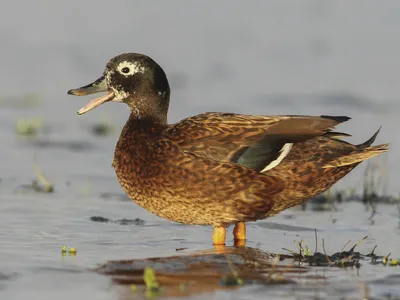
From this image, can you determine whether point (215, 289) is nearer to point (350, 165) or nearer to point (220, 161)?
point (220, 161)

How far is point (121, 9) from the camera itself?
17.9 meters

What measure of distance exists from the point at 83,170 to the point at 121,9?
7210mm

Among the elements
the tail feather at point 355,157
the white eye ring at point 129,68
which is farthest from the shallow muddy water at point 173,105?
the white eye ring at point 129,68

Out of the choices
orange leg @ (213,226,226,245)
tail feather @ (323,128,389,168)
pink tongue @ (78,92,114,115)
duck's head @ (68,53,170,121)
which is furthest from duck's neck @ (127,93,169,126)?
tail feather @ (323,128,389,168)

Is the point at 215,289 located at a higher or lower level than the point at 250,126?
lower

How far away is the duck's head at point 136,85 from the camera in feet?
29.5

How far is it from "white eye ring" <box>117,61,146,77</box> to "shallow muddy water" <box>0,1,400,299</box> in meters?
1.27

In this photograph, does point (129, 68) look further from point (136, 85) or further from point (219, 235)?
point (219, 235)

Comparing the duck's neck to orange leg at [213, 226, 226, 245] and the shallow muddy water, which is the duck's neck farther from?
orange leg at [213, 226, 226, 245]

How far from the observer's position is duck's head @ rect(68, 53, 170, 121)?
8.98 m

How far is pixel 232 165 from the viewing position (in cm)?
826

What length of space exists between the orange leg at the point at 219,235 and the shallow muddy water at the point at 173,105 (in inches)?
5.4

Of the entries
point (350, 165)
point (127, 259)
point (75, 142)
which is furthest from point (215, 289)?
point (75, 142)

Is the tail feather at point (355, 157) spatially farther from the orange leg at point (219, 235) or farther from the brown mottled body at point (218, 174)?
the orange leg at point (219, 235)
